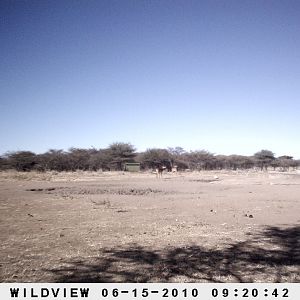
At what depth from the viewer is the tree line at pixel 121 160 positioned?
7344cm

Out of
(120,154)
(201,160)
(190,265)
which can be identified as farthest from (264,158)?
(190,265)

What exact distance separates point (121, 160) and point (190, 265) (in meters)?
76.0

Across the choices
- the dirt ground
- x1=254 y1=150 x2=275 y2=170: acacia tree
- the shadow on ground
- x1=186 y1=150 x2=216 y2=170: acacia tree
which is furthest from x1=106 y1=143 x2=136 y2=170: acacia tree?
the shadow on ground

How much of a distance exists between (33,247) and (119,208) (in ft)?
23.5

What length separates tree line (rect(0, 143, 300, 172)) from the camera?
7344 centimetres

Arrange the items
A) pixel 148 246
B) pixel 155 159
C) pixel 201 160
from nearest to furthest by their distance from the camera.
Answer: pixel 148 246 → pixel 155 159 → pixel 201 160

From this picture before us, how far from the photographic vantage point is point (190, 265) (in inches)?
247

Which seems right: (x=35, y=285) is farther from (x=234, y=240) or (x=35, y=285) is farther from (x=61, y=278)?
(x=234, y=240)

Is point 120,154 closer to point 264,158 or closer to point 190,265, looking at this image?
point 264,158

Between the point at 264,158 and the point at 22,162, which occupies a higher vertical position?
the point at 264,158

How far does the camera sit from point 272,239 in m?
8.73

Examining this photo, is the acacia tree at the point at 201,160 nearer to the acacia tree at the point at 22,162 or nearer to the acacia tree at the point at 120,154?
the acacia tree at the point at 120,154

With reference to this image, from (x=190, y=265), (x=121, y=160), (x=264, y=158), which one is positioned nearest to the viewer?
(x=190, y=265)

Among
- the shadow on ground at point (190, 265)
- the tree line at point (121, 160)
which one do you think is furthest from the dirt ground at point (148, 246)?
the tree line at point (121, 160)
